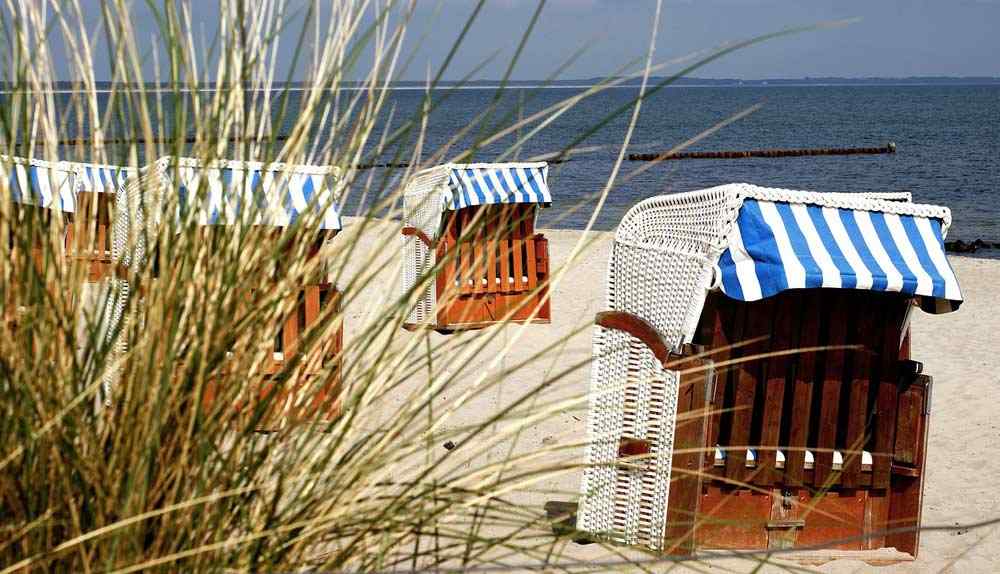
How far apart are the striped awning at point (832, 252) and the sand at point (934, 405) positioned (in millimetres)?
556

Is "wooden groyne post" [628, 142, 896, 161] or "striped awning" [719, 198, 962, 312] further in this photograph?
"wooden groyne post" [628, 142, 896, 161]

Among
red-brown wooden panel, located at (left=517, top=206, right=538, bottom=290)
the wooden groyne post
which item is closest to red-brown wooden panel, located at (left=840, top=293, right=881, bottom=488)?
red-brown wooden panel, located at (left=517, top=206, right=538, bottom=290)

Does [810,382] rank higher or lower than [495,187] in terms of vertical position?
lower

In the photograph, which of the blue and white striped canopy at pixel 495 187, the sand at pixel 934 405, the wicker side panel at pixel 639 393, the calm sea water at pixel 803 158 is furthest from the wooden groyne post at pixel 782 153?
the wicker side panel at pixel 639 393

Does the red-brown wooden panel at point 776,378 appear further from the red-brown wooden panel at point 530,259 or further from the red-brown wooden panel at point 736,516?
the red-brown wooden panel at point 530,259

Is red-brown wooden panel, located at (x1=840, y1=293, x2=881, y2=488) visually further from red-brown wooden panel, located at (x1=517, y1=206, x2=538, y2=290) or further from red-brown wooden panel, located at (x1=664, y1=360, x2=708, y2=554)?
red-brown wooden panel, located at (x1=517, y1=206, x2=538, y2=290)

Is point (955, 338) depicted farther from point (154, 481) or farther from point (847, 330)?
point (154, 481)

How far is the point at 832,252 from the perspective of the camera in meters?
3.53

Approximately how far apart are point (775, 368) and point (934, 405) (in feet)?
10.4

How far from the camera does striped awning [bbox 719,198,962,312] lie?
134 inches

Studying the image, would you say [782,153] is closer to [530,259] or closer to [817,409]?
[530,259]

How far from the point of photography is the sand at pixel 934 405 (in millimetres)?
Answer: 3051

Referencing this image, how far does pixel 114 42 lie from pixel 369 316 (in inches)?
24.1

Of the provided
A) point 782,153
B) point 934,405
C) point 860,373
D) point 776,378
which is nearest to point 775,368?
point 776,378
